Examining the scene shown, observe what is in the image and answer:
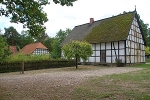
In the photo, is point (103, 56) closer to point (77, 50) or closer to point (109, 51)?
point (109, 51)

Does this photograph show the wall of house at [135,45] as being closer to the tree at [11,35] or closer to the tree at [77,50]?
the tree at [77,50]

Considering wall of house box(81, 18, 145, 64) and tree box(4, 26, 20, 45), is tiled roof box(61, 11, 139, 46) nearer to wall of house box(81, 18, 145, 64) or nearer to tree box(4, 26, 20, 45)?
wall of house box(81, 18, 145, 64)

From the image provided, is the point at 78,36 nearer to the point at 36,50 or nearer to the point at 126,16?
the point at 126,16

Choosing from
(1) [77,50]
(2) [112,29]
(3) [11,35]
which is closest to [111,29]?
(2) [112,29]

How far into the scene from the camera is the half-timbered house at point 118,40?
2548cm

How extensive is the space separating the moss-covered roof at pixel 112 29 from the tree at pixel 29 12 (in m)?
17.5

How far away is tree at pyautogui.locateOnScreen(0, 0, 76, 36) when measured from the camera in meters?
8.45

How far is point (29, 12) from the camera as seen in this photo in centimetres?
855

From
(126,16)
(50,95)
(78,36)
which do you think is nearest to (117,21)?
(126,16)

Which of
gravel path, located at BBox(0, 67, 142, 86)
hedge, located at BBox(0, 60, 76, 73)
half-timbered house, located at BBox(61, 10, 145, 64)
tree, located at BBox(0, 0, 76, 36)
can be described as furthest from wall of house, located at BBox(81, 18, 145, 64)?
tree, located at BBox(0, 0, 76, 36)

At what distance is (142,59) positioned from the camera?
29703 mm

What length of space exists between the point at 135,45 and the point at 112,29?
437 cm

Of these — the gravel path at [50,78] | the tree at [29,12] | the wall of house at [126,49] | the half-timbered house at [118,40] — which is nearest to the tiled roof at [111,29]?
the half-timbered house at [118,40]

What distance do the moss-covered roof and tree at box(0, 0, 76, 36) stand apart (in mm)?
17485
